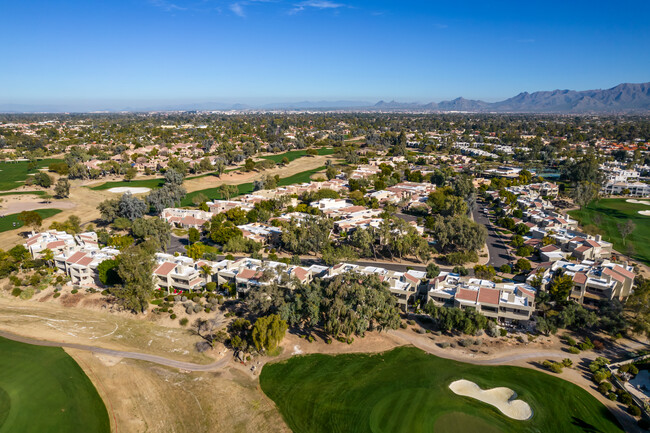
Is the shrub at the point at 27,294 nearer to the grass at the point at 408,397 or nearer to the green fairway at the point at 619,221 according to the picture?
the grass at the point at 408,397

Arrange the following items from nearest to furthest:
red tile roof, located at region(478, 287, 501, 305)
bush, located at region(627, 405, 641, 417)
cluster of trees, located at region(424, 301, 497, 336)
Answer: bush, located at region(627, 405, 641, 417), cluster of trees, located at region(424, 301, 497, 336), red tile roof, located at region(478, 287, 501, 305)

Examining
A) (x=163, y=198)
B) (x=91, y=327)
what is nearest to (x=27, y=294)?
(x=91, y=327)

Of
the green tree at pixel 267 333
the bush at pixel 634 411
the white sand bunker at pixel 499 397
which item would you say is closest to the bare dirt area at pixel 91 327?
the green tree at pixel 267 333

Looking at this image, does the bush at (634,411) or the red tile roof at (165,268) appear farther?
the red tile roof at (165,268)

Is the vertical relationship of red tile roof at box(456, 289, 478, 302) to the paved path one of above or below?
above

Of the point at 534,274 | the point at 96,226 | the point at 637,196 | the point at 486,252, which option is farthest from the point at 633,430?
the point at 637,196

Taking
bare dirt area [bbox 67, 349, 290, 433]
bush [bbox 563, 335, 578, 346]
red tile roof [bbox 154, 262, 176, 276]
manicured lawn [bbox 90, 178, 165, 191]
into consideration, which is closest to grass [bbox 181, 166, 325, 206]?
manicured lawn [bbox 90, 178, 165, 191]

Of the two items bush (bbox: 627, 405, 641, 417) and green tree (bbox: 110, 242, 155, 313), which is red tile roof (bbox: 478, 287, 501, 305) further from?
green tree (bbox: 110, 242, 155, 313)
